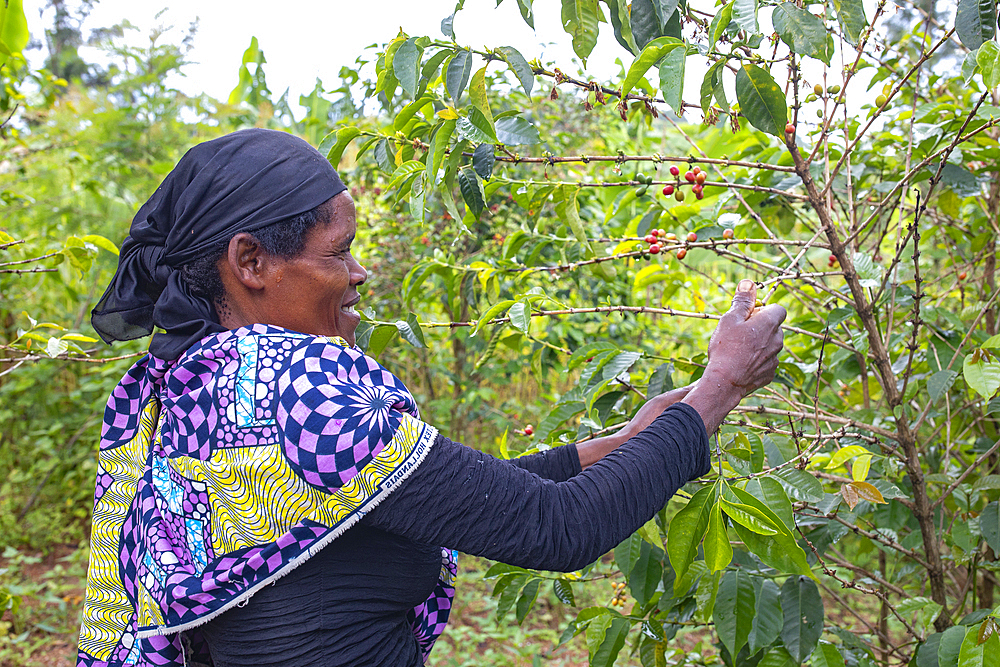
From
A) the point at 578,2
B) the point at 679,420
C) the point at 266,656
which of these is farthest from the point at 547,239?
the point at 266,656

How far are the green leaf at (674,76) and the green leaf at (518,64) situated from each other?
333 mm

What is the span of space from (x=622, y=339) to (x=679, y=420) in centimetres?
276

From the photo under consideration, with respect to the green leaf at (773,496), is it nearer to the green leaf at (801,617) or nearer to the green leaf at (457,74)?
the green leaf at (801,617)

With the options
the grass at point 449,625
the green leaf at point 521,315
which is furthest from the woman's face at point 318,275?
the grass at point 449,625

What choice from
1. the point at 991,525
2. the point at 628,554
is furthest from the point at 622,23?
the point at 991,525

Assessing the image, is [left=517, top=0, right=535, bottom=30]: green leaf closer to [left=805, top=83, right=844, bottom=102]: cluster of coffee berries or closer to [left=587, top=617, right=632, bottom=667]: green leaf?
[left=805, top=83, right=844, bottom=102]: cluster of coffee berries

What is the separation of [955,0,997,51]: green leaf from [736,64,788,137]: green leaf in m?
0.29

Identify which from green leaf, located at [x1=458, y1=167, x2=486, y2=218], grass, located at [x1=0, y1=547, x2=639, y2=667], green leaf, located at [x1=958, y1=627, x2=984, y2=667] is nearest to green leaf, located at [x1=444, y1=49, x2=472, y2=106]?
green leaf, located at [x1=458, y1=167, x2=486, y2=218]

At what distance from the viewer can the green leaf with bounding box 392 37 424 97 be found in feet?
4.61

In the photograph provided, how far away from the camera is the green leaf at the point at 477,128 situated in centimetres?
147

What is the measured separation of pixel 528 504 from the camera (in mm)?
1102

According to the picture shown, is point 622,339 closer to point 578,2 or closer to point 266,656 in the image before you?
point 578,2

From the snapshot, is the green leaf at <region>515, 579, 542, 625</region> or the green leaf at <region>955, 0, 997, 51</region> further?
the green leaf at <region>515, 579, 542, 625</region>

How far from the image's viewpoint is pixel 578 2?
1.35 meters
